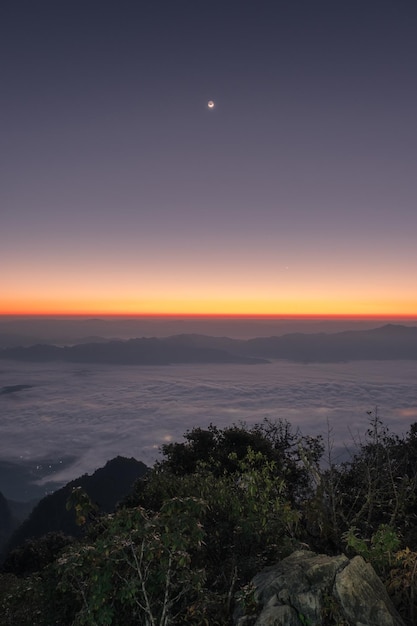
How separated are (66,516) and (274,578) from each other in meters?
94.3

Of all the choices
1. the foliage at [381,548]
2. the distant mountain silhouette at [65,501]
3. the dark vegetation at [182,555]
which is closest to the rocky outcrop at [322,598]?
the dark vegetation at [182,555]

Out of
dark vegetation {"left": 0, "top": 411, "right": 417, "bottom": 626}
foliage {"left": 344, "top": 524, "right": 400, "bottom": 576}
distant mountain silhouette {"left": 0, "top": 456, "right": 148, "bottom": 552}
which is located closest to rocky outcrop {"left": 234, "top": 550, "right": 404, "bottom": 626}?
dark vegetation {"left": 0, "top": 411, "right": 417, "bottom": 626}

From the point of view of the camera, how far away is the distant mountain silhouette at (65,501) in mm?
79875

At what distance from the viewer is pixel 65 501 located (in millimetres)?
79250

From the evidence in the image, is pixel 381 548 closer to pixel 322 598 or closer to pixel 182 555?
pixel 322 598

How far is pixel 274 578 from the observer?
744 cm

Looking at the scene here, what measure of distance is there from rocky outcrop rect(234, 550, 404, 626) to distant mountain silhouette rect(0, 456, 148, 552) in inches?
2844

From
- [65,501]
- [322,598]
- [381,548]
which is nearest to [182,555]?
[322,598]

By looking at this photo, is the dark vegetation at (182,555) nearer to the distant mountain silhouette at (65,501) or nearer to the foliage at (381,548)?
the foliage at (381,548)

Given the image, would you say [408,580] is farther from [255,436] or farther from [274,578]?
[255,436]

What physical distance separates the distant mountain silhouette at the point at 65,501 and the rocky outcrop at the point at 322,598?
237 feet

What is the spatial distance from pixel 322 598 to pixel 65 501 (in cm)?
8582

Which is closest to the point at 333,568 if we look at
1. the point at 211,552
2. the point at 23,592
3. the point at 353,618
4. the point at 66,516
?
the point at 353,618

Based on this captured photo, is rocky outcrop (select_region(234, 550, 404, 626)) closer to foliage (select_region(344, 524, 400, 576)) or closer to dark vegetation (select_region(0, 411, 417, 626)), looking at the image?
dark vegetation (select_region(0, 411, 417, 626))
